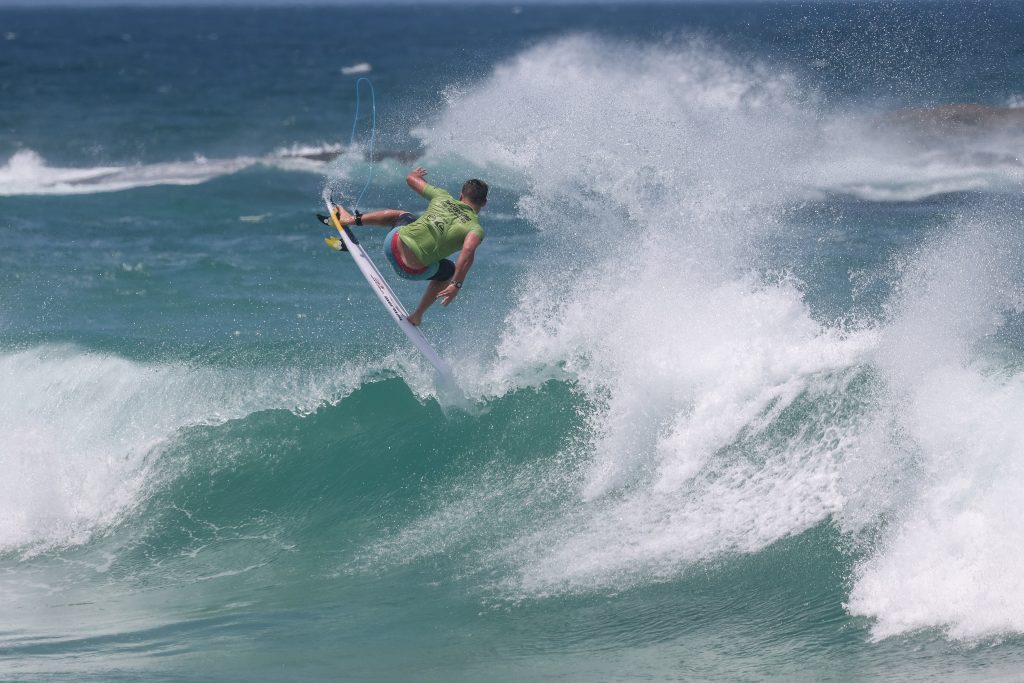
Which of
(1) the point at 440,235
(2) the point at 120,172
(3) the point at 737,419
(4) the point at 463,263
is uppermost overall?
(1) the point at 440,235

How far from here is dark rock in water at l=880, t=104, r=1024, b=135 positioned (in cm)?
2859

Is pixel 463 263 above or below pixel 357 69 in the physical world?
above

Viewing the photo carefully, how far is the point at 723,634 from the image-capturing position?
7.94 meters

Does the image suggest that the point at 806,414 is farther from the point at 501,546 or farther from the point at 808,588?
the point at 501,546

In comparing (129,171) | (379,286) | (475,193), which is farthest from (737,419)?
(129,171)

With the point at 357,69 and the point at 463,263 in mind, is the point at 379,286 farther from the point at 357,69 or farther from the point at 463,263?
the point at 357,69

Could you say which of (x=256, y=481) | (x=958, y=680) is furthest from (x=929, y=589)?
(x=256, y=481)

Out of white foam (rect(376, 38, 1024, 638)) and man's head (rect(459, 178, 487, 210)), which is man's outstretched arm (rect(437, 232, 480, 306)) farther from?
white foam (rect(376, 38, 1024, 638))

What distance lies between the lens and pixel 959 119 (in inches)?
1159

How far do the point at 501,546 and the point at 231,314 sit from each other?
25.0 feet

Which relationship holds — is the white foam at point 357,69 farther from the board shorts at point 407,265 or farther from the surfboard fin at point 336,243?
the board shorts at point 407,265

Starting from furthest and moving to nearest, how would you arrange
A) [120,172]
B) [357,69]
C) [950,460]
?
[357,69]
[120,172]
[950,460]

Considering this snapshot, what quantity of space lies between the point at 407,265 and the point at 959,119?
22.9 m

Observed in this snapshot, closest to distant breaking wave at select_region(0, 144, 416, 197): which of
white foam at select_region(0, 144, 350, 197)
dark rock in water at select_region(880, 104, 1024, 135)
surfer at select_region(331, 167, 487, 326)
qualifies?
white foam at select_region(0, 144, 350, 197)
